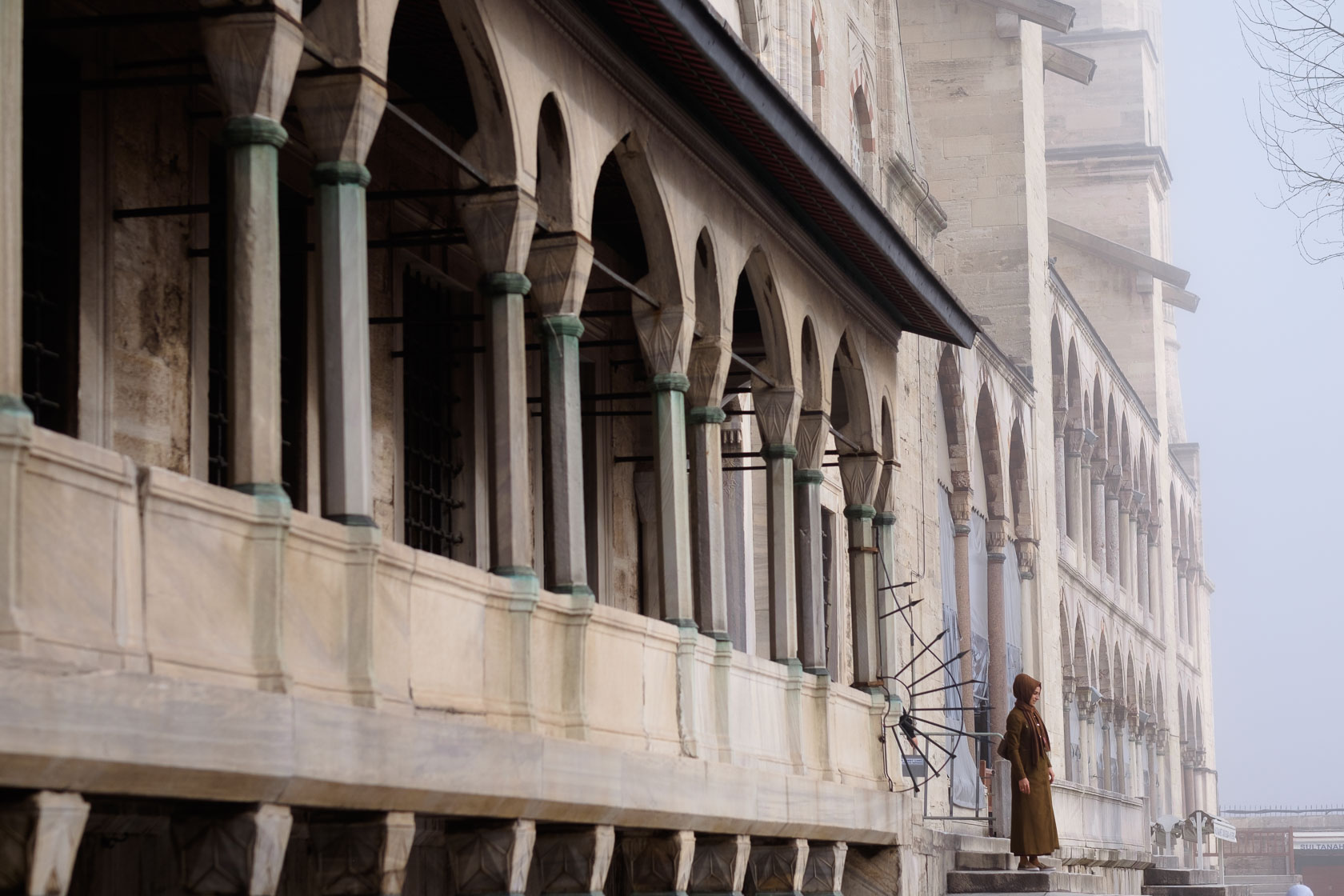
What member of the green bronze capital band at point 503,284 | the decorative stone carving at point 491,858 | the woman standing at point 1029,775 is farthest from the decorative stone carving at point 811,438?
the decorative stone carving at point 491,858

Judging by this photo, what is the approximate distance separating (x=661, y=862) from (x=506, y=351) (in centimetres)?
346

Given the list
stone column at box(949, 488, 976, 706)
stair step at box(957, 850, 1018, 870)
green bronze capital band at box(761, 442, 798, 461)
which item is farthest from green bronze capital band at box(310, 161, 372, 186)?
stone column at box(949, 488, 976, 706)

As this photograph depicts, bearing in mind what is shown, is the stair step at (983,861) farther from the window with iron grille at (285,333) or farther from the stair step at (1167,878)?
the stair step at (1167,878)

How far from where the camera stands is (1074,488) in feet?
127

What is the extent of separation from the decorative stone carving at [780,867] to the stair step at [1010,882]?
4.26m

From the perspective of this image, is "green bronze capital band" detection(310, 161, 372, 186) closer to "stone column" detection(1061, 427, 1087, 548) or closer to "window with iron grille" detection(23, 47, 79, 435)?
"window with iron grille" detection(23, 47, 79, 435)

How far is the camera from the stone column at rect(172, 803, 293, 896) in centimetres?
736

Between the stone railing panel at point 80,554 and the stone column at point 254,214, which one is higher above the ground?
the stone column at point 254,214

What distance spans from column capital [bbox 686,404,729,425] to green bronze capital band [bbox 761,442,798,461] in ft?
3.98

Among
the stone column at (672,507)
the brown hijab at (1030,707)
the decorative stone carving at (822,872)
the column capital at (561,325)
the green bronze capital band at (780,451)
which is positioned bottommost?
the decorative stone carving at (822,872)

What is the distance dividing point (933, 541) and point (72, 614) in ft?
62.2

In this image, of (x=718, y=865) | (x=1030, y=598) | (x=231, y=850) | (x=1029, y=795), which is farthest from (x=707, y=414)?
(x=1030, y=598)

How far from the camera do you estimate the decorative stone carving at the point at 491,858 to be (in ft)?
31.7

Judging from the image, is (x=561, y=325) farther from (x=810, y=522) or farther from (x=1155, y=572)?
(x=1155, y=572)
